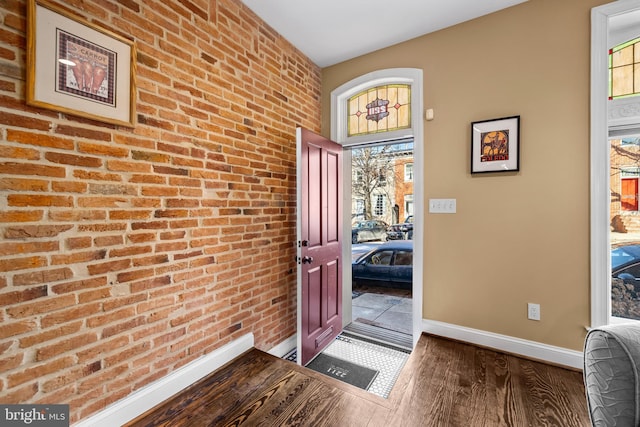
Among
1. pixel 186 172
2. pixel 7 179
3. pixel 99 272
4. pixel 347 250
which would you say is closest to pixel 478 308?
pixel 347 250

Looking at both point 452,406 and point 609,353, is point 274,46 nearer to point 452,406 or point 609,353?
point 609,353

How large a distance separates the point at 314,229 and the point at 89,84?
1.85 metres

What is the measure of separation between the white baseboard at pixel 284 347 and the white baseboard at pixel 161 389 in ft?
1.47

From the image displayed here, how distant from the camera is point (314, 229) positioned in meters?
2.60

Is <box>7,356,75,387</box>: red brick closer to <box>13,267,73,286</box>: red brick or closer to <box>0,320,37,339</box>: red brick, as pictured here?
<box>0,320,37,339</box>: red brick

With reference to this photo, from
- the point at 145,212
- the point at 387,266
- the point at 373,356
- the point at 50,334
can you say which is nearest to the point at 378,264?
the point at 387,266

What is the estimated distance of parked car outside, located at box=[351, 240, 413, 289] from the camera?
14.6 ft

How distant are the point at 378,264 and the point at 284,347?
7.99 ft

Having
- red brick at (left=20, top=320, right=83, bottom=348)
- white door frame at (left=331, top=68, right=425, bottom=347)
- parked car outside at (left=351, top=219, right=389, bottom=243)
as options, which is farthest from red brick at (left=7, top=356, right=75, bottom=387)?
parked car outside at (left=351, top=219, right=389, bottom=243)

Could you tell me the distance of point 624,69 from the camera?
1973 mm

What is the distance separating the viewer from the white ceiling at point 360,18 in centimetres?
215

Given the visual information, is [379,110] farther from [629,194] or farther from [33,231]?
[33,231]

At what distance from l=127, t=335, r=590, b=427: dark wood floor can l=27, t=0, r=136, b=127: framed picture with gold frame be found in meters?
1.67

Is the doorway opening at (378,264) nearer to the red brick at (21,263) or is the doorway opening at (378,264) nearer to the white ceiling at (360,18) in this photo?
the white ceiling at (360,18)
